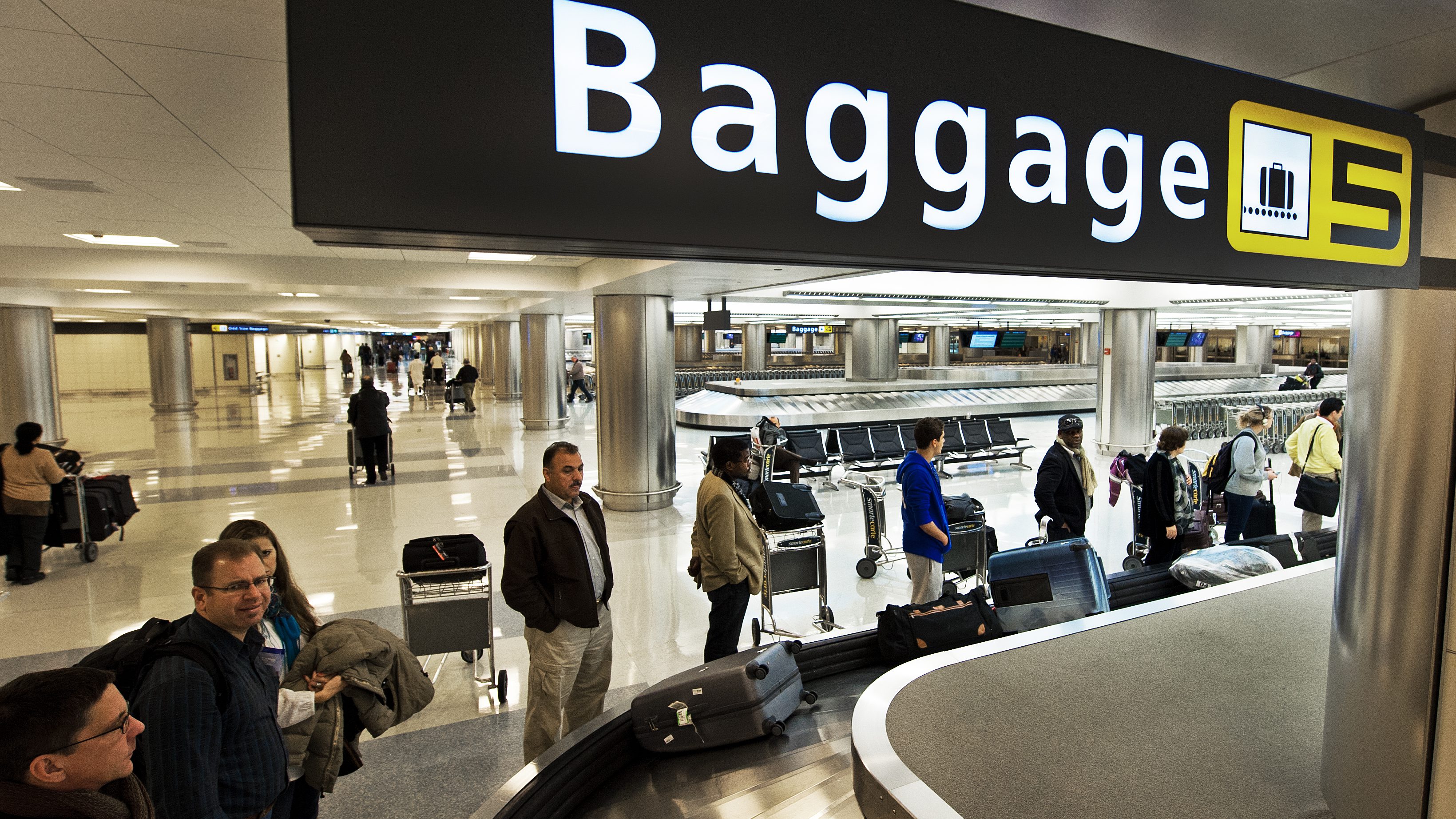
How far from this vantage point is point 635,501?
1070 cm

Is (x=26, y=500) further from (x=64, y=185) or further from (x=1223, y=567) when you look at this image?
(x=1223, y=567)

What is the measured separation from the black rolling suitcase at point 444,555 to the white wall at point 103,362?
37.2 m

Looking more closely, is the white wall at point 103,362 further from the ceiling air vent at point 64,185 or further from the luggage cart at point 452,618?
the luggage cart at point 452,618

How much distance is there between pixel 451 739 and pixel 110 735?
277 cm

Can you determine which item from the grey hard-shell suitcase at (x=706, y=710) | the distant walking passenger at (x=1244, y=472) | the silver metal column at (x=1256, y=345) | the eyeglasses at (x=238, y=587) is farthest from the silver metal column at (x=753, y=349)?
the eyeglasses at (x=238, y=587)

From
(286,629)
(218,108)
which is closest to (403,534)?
(218,108)

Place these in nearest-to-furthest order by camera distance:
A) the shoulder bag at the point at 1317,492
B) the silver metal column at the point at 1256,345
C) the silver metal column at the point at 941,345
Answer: the shoulder bag at the point at 1317,492 → the silver metal column at the point at 1256,345 → the silver metal column at the point at 941,345

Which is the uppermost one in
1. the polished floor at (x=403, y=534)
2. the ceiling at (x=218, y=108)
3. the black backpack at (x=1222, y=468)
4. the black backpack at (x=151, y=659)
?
the ceiling at (x=218, y=108)

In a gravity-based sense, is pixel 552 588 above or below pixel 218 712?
below

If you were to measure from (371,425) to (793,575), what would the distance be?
8717 mm

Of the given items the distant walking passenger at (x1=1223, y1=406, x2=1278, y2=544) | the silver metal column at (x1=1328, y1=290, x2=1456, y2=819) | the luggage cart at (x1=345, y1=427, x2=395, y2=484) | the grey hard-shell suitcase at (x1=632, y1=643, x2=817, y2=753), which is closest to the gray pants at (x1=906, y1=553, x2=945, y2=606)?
the grey hard-shell suitcase at (x1=632, y1=643, x2=817, y2=753)

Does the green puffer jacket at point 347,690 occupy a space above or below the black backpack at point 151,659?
below

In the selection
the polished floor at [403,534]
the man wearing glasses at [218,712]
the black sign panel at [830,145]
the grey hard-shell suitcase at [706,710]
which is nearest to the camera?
the black sign panel at [830,145]

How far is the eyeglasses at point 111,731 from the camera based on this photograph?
1.66 meters
